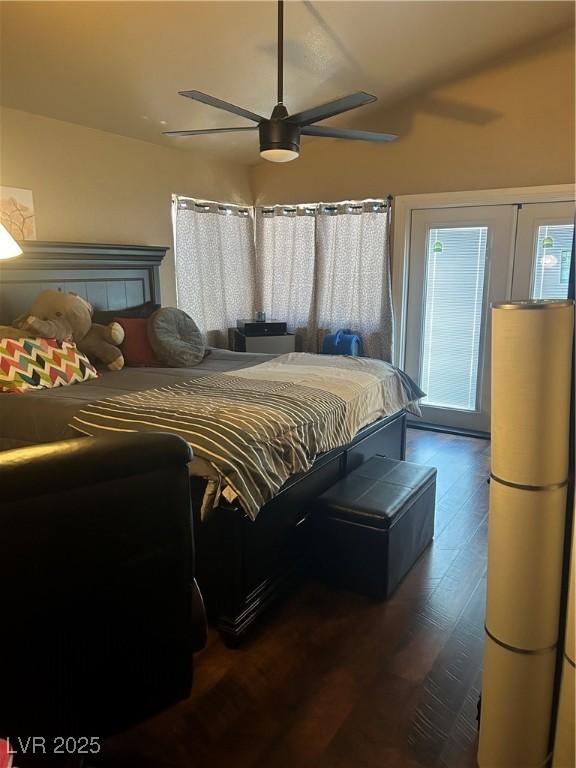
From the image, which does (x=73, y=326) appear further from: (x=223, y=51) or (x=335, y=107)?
(x=335, y=107)

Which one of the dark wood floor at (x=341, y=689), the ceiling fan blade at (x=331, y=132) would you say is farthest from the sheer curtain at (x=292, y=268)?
the dark wood floor at (x=341, y=689)

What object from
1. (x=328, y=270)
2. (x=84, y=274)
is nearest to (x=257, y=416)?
(x=84, y=274)

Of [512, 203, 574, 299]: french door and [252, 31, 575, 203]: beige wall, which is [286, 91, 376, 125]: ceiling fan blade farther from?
[512, 203, 574, 299]: french door

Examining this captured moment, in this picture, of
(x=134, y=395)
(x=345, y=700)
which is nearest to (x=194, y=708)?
(x=345, y=700)

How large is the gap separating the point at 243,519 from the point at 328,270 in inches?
140

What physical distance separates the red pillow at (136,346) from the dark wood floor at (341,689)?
1.92 metres

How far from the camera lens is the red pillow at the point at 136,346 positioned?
3678 mm

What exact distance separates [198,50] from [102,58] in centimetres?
54

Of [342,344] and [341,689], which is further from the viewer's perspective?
[342,344]

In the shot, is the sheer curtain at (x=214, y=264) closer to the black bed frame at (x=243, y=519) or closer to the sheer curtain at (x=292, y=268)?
the sheer curtain at (x=292, y=268)

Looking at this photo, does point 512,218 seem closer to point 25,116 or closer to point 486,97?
point 486,97

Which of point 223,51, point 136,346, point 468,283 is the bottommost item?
point 136,346

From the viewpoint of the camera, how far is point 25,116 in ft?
11.4

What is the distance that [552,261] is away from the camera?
4172mm
